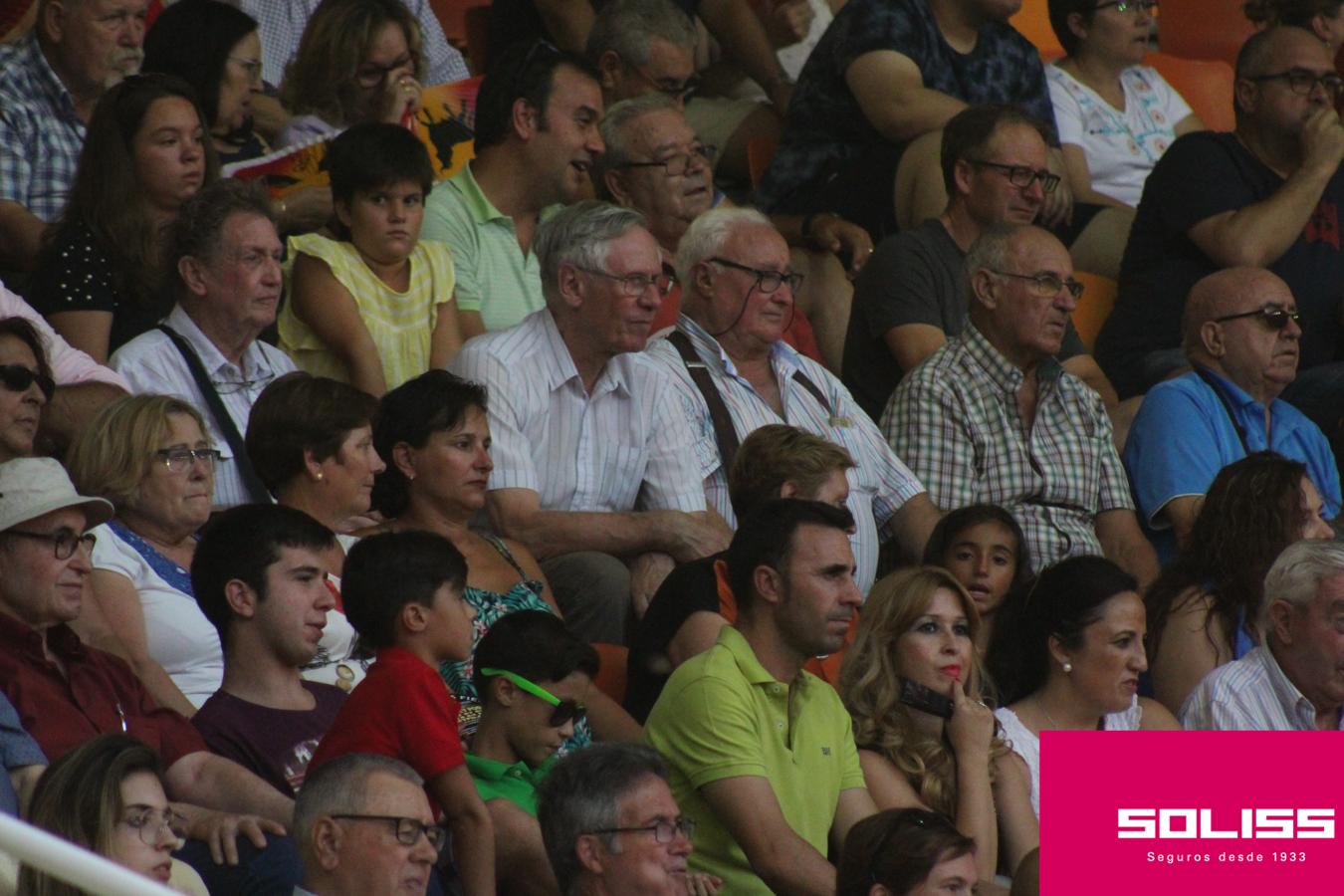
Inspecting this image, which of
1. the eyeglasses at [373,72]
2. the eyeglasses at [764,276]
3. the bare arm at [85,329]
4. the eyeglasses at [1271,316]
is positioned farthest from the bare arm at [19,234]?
the eyeglasses at [1271,316]

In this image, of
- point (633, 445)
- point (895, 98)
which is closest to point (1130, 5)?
point (895, 98)

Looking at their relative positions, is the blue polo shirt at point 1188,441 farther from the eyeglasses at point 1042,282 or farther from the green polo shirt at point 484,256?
the green polo shirt at point 484,256

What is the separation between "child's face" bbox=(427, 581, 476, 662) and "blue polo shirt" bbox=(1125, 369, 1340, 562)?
2.53 meters

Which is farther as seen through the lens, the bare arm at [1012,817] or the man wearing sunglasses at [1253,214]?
the man wearing sunglasses at [1253,214]

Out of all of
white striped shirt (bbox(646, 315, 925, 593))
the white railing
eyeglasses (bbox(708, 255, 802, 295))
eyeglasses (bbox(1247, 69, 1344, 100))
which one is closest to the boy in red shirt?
the white railing

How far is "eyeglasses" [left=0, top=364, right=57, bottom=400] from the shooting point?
456 cm

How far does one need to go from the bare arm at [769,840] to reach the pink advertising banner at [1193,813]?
61 cm

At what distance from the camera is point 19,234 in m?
5.71

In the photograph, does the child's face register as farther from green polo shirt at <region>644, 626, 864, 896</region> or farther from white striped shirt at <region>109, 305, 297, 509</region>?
white striped shirt at <region>109, 305, 297, 509</region>

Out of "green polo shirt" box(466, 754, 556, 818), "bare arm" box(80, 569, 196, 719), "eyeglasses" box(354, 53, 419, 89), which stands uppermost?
"eyeglasses" box(354, 53, 419, 89)

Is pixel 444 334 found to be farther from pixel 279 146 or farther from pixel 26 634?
pixel 26 634

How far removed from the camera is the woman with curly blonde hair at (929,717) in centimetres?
475

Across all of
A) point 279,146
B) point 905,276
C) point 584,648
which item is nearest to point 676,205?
point 905,276

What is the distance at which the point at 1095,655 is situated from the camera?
5.15 metres
